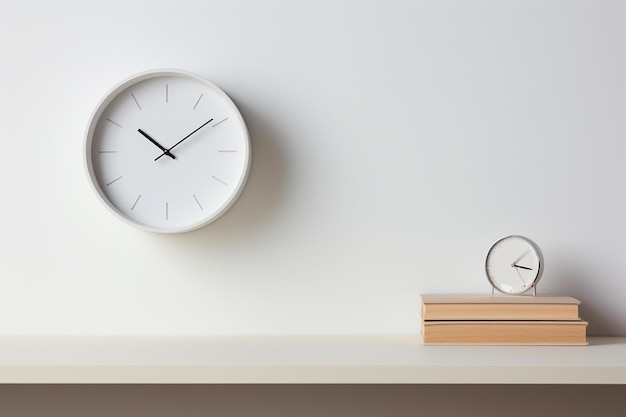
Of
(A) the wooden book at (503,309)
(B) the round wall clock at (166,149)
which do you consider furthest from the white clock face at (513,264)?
(B) the round wall clock at (166,149)

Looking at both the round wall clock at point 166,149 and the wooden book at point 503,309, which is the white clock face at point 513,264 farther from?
the round wall clock at point 166,149

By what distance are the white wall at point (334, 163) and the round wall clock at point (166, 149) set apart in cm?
6

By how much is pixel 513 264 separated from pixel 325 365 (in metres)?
0.53

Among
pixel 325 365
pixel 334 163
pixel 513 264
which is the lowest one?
pixel 325 365

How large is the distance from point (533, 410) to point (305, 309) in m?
0.61

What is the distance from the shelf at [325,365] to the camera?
1.23 meters

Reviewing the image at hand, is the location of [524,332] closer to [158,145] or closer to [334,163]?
[334,163]

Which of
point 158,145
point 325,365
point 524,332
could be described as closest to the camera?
point 325,365

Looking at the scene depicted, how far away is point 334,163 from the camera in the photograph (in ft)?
5.11

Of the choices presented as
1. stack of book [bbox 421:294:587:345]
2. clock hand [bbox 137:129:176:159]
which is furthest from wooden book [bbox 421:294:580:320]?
clock hand [bbox 137:129:176:159]

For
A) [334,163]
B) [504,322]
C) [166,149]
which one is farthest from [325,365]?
[166,149]

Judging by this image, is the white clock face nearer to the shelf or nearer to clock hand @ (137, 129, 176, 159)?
the shelf

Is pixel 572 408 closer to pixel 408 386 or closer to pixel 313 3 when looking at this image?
pixel 408 386

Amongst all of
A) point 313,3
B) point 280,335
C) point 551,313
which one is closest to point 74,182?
point 280,335
